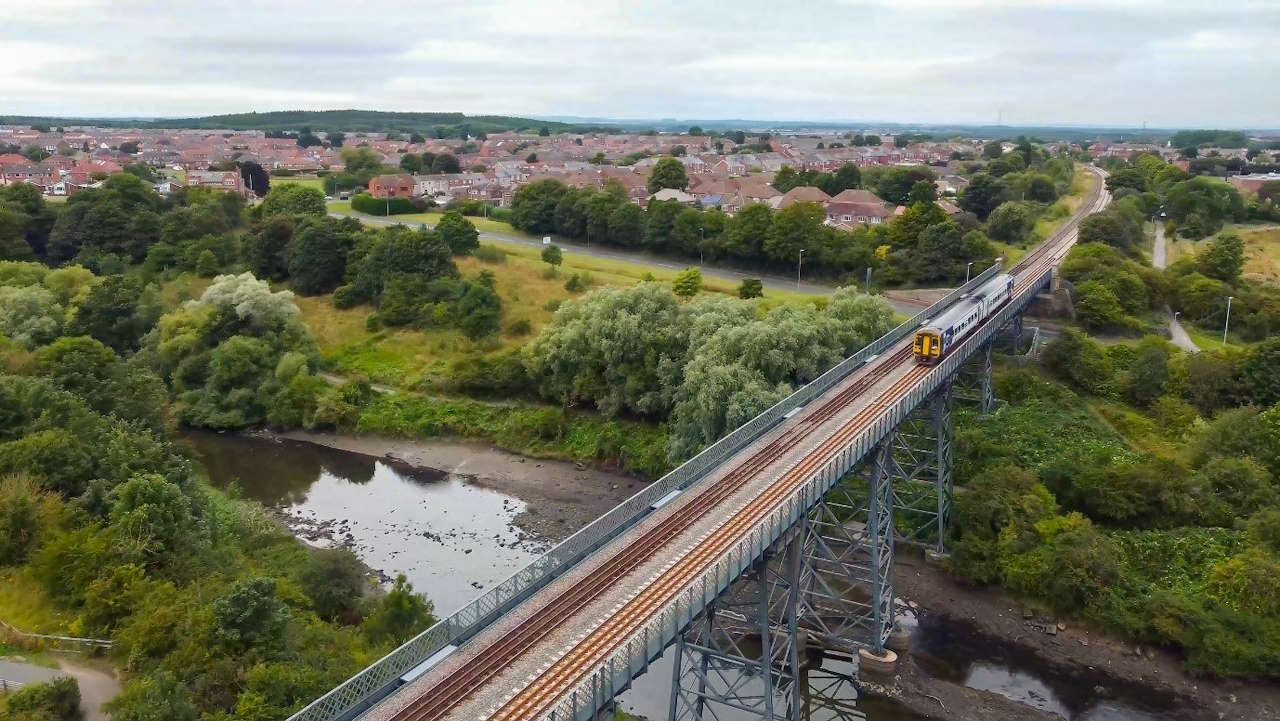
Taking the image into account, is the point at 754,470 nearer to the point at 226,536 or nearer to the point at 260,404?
the point at 226,536

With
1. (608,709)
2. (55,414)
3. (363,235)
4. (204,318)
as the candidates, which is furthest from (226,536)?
(363,235)

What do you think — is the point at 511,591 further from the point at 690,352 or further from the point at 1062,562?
the point at 690,352

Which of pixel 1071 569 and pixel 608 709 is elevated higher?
pixel 608 709

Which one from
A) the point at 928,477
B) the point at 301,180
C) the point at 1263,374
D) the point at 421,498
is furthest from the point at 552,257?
the point at 301,180

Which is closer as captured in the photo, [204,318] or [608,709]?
[608,709]

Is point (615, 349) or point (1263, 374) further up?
point (615, 349)

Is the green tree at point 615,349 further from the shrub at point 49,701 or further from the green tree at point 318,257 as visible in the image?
the shrub at point 49,701
